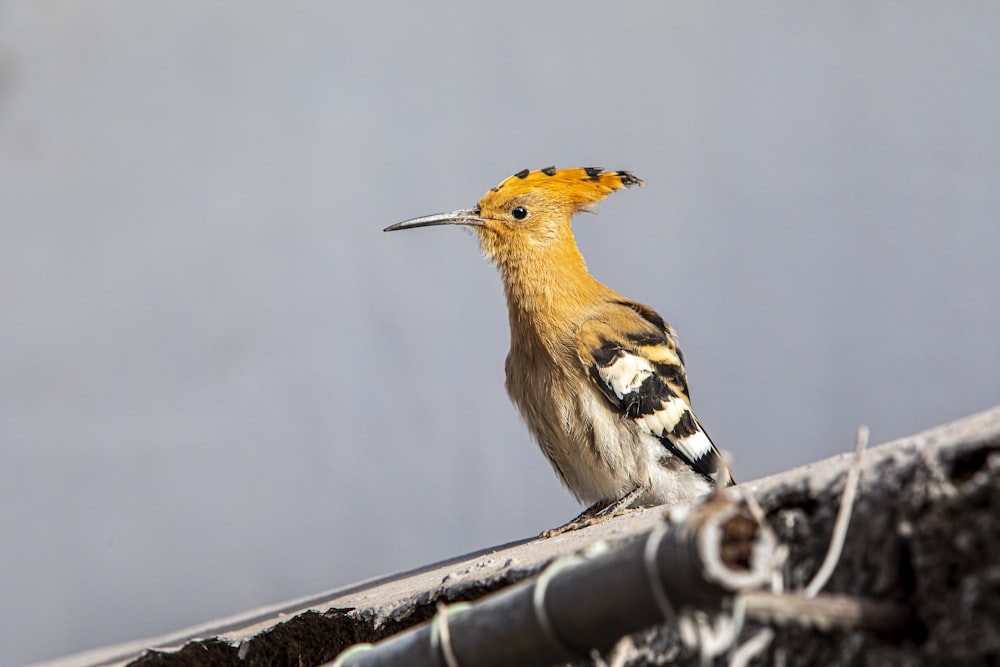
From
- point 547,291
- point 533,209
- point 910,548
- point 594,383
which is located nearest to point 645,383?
point 594,383

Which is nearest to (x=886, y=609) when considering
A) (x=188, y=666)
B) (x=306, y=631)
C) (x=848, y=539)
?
(x=848, y=539)

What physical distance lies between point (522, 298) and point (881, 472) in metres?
1.49

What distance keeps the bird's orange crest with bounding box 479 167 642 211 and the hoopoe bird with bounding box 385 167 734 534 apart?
0.07 m

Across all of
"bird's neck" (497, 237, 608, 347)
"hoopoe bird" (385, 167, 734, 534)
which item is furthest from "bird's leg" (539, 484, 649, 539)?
"bird's neck" (497, 237, 608, 347)

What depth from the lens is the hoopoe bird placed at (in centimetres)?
190

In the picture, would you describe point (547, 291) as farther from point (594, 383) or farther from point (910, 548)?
point (910, 548)

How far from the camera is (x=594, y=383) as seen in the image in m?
1.91

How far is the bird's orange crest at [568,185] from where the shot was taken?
224 cm

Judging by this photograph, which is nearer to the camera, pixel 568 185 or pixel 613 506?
pixel 613 506

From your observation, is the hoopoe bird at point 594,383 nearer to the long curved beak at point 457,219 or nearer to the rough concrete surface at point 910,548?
the long curved beak at point 457,219

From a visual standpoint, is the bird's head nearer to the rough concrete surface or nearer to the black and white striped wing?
the black and white striped wing

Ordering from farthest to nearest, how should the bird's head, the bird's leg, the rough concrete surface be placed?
the bird's head → the bird's leg → the rough concrete surface

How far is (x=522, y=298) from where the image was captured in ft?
6.75

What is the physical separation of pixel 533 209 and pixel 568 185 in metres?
0.09
